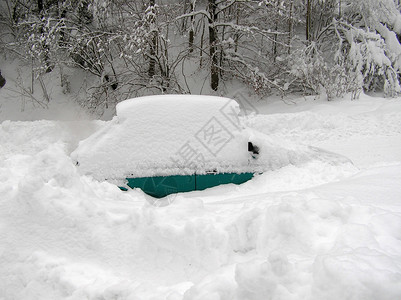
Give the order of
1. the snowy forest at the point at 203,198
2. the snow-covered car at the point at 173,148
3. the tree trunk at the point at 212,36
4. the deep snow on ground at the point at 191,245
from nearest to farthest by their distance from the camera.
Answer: the deep snow on ground at the point at 191,245
the snowy forest at the point at 203,198
the snow-covered car at the point at 173,148
the tree trunk at the point at 212,36

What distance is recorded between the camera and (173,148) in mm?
4496

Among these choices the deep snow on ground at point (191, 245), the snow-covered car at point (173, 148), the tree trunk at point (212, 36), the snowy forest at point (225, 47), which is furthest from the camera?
the tree trunk at point (212, 36)

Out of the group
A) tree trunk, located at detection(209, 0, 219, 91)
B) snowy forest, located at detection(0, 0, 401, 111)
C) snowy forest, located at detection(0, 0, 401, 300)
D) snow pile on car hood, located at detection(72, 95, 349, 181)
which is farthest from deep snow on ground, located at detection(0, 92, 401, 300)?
tree trunk, located at detection(209, 0, 219, 91)

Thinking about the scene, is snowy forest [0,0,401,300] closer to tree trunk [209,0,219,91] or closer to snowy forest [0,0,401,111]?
snowy forest [0,0,401,111]

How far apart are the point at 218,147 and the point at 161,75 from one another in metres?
7.37

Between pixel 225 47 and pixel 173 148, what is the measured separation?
372 inches

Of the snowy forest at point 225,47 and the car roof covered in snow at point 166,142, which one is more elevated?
the snowy forest at point 225,47

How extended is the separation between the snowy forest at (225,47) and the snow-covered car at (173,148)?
613 centimetres

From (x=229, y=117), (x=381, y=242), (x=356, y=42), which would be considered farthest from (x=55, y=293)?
(x=356, y=42)

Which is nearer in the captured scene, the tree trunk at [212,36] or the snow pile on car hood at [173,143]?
the snow pile on car hood at [173,143]

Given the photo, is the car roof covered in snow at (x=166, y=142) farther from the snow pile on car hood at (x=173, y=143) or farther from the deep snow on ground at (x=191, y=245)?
the deep snow on ground at (x=191, y=245)

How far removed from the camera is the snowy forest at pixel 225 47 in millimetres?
11180

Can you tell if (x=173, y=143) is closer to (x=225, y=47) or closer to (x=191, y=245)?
(x=191, y=245)

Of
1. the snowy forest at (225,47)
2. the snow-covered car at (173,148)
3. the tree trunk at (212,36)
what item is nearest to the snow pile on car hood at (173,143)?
the snow-covered car at (173,148)
